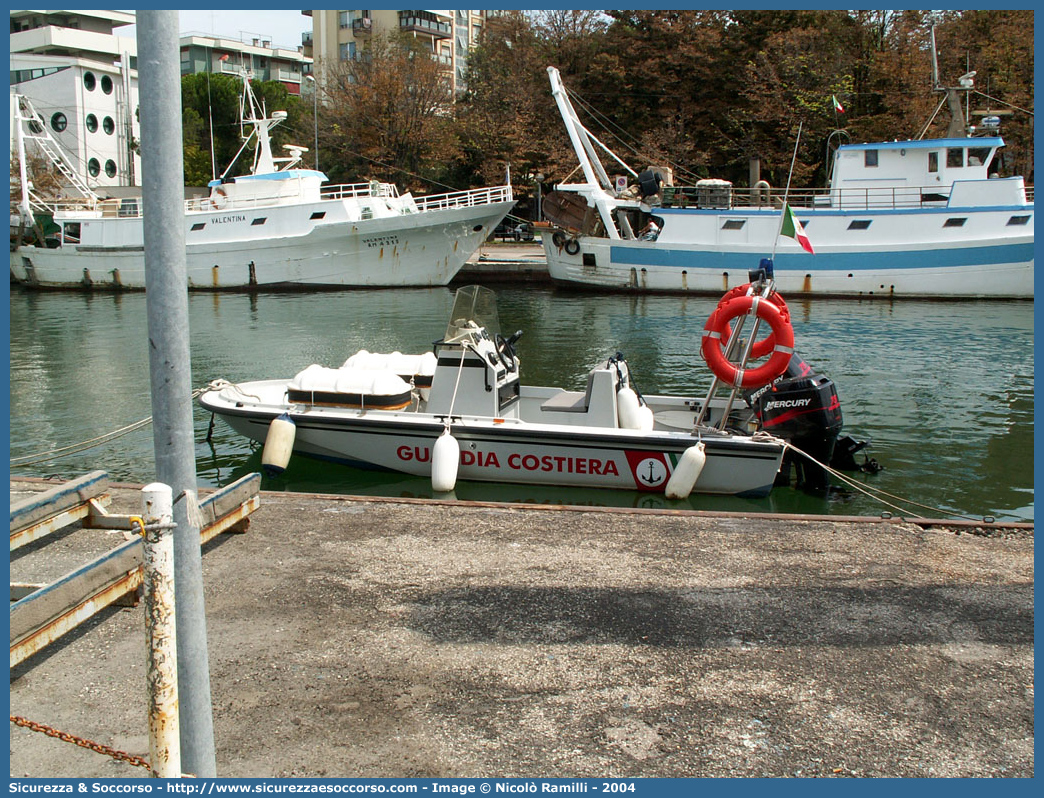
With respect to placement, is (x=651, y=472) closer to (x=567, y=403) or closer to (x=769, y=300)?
(x=567, y=403)

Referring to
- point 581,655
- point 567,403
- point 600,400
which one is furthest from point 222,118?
point 581,655

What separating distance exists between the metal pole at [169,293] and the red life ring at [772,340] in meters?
7.09

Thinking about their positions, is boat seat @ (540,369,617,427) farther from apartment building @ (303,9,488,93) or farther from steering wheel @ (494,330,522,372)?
apartment building @ (303,9,488,93)

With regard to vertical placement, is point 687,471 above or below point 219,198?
below

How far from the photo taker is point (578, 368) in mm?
19188

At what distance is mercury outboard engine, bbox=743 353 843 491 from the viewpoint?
32.8ft

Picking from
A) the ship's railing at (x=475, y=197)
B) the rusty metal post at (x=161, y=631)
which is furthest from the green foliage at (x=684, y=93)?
the rusty metal post at (x=161, y=631)

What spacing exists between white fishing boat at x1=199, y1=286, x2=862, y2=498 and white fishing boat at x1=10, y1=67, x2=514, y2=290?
81.7 ft

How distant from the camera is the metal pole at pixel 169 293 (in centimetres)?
274

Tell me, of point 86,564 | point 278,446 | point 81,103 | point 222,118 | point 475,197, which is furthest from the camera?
point 222,118

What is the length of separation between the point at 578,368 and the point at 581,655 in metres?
14.4

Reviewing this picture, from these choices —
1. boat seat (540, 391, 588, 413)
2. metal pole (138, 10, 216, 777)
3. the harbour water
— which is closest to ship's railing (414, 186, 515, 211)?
the harbour water

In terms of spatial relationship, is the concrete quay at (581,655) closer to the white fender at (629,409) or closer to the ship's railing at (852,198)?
the white fender at (629,409)
